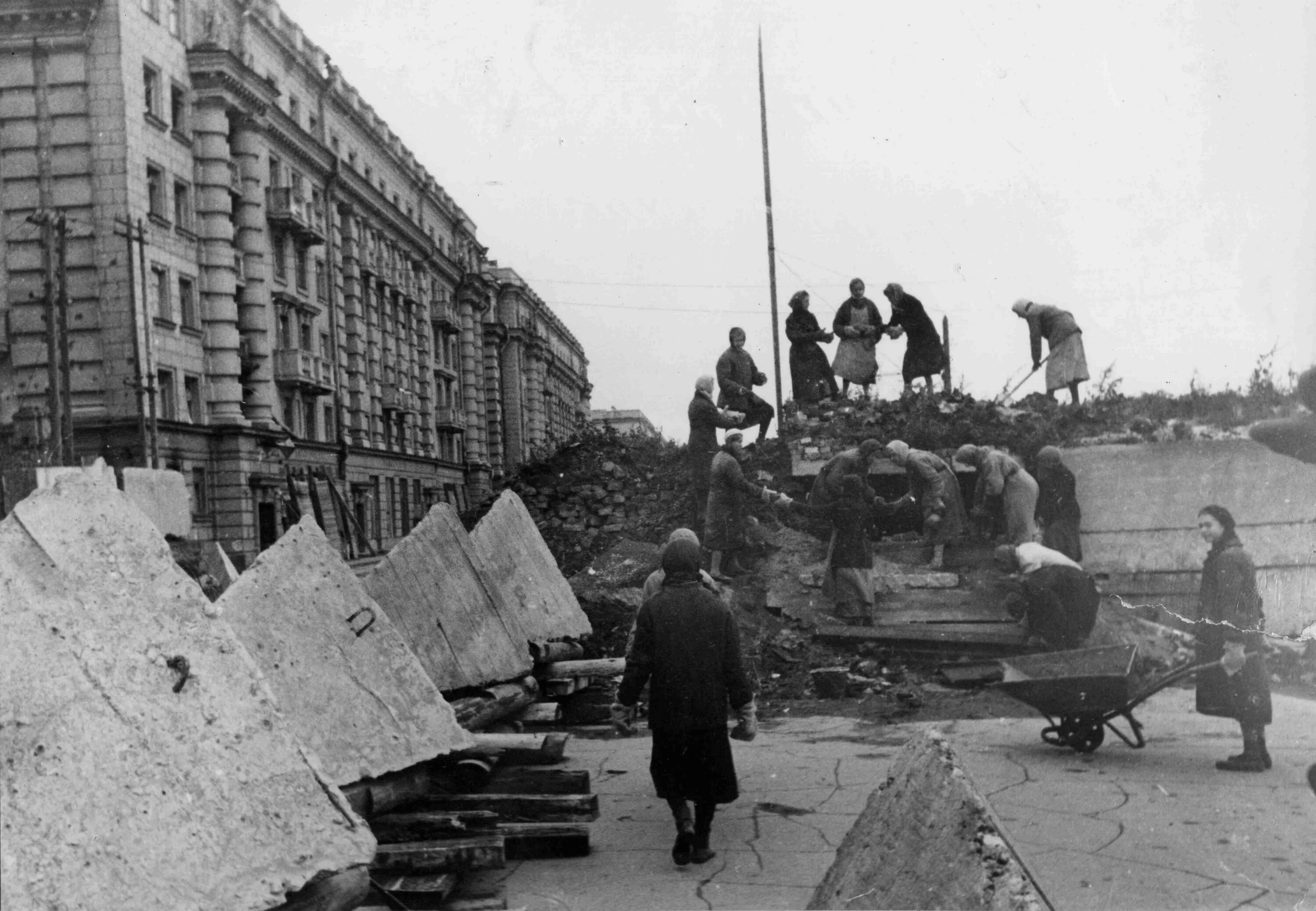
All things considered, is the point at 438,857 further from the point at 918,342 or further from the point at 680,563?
the point at 918,342

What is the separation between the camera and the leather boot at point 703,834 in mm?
5492

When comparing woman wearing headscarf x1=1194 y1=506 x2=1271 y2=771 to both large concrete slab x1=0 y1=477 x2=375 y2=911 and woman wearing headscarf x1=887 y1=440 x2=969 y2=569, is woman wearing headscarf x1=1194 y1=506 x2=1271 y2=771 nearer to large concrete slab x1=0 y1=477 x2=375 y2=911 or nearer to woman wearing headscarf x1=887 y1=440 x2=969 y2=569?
large concrete slab x1=0 y1=477 x2=375 y2=911

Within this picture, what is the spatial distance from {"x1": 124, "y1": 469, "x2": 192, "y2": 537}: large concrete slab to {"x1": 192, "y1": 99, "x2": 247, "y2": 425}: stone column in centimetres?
399

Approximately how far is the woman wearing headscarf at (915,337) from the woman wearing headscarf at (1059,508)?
13.1 feet

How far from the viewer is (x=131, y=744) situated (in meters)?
3.32

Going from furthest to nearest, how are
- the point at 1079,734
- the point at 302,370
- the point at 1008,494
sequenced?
the point at 302,370 → the point at 1008,494 → the point at 1079,734

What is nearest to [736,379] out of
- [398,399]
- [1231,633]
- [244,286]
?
[398,399]

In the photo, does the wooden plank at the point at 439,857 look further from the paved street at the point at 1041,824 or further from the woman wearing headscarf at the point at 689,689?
the woman wearing headscarf at the point at 689,689

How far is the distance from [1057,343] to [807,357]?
3523 mm

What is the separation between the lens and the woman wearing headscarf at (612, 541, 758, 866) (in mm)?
5641

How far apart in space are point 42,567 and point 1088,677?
608 cm

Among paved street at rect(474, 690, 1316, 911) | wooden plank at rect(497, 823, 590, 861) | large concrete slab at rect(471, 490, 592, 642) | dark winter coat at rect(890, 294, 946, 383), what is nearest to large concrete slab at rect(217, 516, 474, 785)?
wooden plank at rect(497, 823, 590, 861)

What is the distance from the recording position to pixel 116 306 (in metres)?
23.5

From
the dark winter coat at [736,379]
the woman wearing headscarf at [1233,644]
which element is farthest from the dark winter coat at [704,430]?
the woman wearing headscarf at [1233,644]
